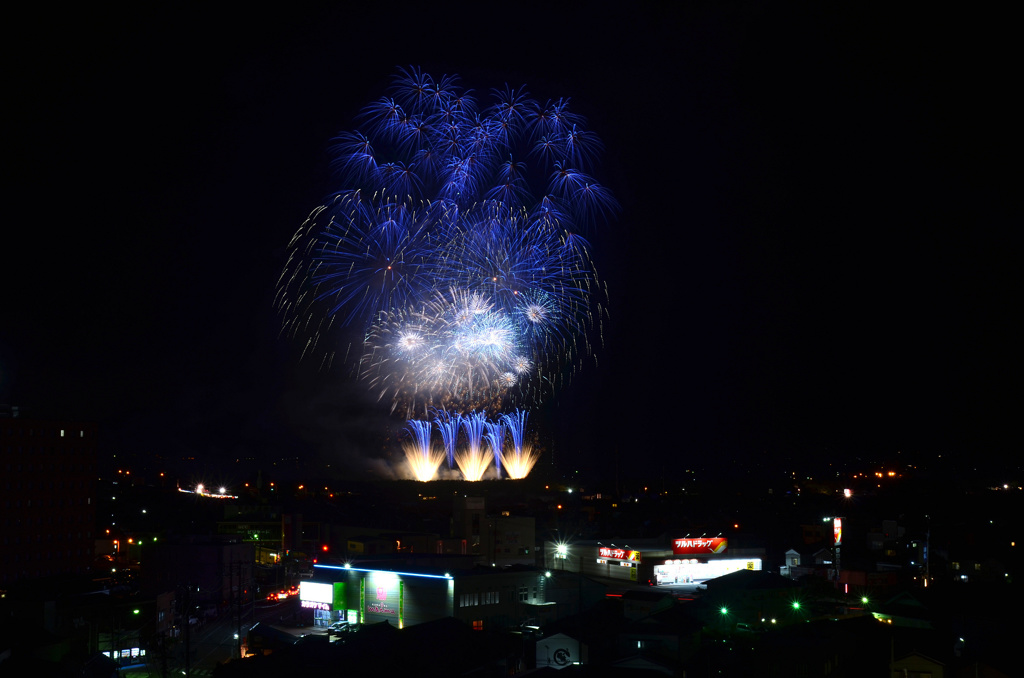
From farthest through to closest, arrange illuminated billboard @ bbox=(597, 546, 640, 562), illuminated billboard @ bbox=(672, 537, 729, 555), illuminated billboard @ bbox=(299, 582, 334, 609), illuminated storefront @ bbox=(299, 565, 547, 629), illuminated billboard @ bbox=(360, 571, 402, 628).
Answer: illuminated billboard @ bbox=(672, 537, 729, 555)
illuminated billboard @ bbox=(597, 546, 640, 562)
illuminated billboard @ bbox=(299, 582, 334, 609)
illuminated billboard @ bbox=(360, 571, 402, 628)
illuminated storefront @ bbox=(299, 565, 547, 629)

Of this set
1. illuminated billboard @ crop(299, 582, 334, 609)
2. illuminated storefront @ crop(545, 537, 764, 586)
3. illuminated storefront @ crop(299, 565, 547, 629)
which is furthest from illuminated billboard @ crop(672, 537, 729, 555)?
illuminated billboard @ crop(299, 582, 334, 609)

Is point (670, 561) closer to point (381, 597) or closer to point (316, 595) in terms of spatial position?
point (381, 597)

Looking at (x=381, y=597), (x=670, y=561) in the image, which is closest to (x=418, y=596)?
(x=381, y=597)

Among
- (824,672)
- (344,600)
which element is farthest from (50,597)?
(824,672)

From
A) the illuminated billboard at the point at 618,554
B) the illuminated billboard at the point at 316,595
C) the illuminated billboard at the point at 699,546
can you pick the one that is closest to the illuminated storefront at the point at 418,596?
the illuminated billboard at the point at 316,595

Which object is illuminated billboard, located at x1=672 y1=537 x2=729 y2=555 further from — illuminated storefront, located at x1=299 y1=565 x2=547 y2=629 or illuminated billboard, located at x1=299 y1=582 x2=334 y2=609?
illuminated billboard, located at x1=299 y1=582 x2=334 y2=609

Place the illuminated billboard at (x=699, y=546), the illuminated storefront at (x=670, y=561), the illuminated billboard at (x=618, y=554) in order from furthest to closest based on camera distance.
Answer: the illuminated billboard at (x=699, y=546) < the illuminated billboard at (x=618, y=554) < the illuminated storefront at (x=670, y=561)

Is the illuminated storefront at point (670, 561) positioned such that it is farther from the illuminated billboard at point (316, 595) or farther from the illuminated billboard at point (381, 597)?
the illuminated billboard at point (316, 595)

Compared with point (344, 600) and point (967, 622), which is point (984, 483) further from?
point (344, 600)
